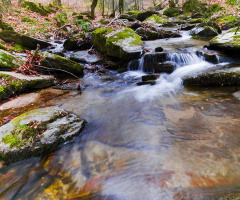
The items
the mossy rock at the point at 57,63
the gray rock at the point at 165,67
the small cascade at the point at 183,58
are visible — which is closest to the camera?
the mossy rock at the point at 57,63

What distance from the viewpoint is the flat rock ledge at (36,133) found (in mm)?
2881

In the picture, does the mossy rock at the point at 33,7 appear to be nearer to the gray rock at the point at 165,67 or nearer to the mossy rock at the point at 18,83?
the mossy rock at the point at 18,83

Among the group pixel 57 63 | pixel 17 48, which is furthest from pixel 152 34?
pixel 17 48

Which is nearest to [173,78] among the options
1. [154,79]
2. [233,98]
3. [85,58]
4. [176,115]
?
[154,79]

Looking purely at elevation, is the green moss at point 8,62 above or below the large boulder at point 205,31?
below

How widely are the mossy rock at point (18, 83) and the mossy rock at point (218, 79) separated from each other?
5.58 meters

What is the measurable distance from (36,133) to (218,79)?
18.2 feet

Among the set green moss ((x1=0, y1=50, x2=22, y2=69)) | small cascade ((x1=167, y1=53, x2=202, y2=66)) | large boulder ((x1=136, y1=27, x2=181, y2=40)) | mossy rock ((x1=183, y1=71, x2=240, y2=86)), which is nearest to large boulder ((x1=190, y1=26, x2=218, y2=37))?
large boulder ((x1=136, y1=27, x2=181, y2=40))

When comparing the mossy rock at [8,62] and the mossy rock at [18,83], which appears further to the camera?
the mossy rock at [8,62]

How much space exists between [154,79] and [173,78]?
0.79 meters

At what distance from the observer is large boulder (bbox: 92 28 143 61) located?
7.27 metres

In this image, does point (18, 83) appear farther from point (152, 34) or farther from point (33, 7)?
point (33, 7)

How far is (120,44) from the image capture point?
735 cm

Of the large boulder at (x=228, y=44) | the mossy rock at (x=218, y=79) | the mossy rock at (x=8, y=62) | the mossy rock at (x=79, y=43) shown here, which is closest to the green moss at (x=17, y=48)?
the mossy rock at (x=79, y=43)
